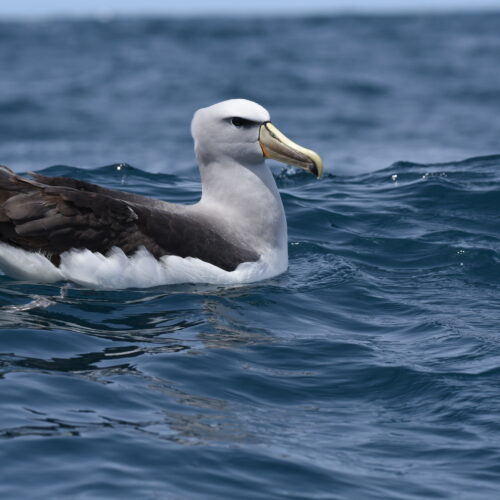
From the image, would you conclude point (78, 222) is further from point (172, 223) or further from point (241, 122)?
point (241, 122)

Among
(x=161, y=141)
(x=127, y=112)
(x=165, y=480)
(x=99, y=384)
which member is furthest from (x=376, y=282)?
(x=127, y=112)

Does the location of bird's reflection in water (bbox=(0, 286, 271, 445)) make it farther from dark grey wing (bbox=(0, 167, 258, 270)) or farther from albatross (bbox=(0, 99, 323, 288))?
dark grey wing (bbox=(0, 167, 258, 270))

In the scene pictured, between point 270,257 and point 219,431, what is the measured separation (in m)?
3.34

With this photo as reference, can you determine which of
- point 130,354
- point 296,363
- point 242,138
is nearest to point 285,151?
point 242,138

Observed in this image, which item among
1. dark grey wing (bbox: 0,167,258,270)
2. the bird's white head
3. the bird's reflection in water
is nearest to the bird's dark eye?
the bird's white head

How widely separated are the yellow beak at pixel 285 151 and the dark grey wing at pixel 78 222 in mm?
1271

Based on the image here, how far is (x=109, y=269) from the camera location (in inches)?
332

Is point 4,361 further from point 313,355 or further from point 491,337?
point 491,337

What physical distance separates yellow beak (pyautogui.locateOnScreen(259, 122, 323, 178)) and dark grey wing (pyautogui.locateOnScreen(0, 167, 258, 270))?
4.17ft

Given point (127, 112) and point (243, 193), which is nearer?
point (243, 193)

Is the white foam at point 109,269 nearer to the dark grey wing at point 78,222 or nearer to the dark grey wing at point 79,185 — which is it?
the dark grey wing at point 78,222

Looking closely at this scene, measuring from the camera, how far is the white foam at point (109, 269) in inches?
329

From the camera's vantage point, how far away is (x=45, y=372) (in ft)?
22.0

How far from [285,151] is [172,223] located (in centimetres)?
135
